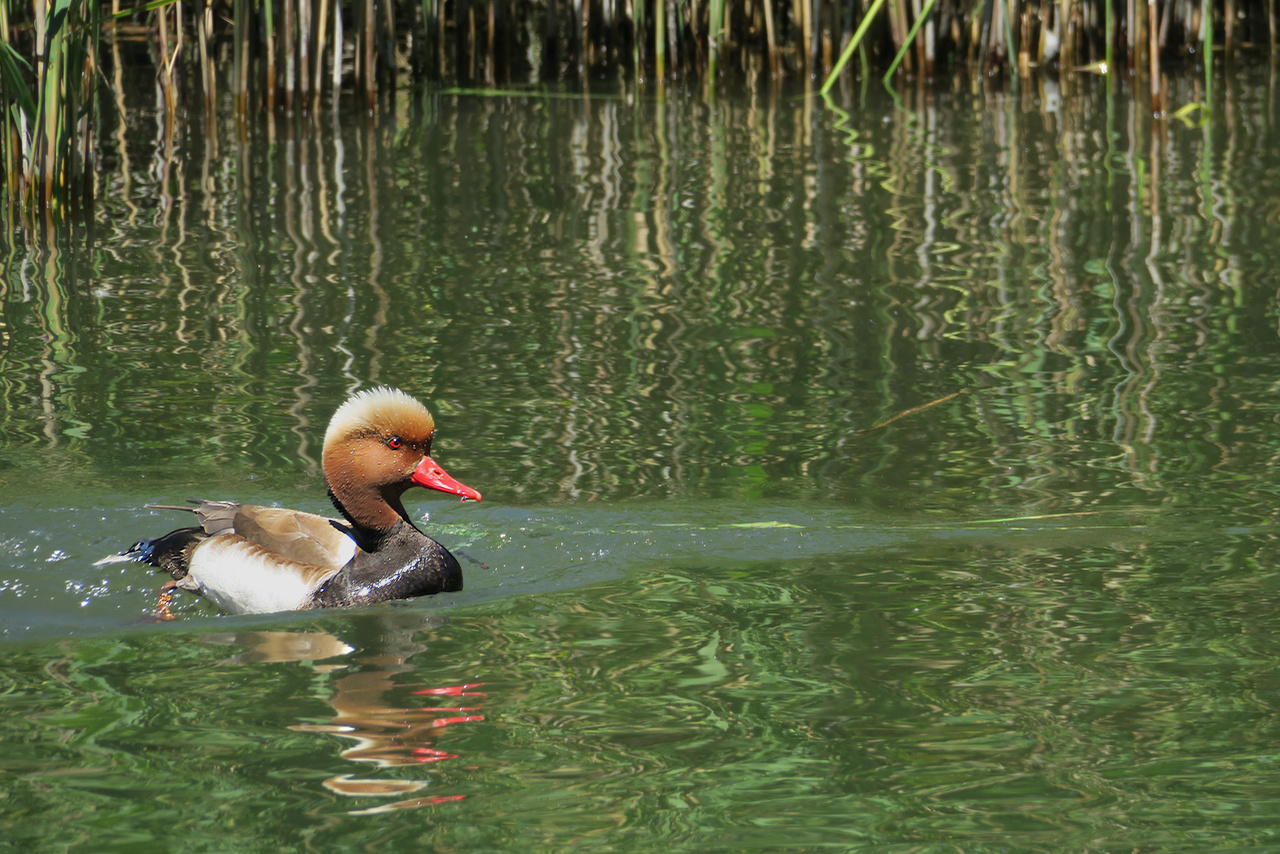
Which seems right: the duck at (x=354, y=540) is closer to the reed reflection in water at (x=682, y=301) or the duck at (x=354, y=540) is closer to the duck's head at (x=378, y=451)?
the duck's head at (x=378, y=451)

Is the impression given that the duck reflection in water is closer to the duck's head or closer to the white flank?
the white flank

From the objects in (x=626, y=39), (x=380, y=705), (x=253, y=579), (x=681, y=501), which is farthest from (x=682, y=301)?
(x=626, y=39)

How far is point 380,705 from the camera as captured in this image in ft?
12.9

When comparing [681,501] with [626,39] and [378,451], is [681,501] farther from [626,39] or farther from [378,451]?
[626,39]

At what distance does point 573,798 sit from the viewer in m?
3.40

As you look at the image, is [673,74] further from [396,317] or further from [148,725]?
[148,725]

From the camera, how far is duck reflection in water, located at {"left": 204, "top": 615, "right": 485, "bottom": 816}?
3.49m

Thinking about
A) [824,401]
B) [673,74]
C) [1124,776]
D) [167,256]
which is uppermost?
[673,74]

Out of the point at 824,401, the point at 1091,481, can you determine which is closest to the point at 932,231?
the point at 824,401

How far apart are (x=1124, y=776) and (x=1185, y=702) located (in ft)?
1.47

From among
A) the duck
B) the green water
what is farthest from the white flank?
the green water

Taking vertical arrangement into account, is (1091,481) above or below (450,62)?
below

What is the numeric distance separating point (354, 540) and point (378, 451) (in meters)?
0.31

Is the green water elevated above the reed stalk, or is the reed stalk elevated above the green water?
the reed stalk
